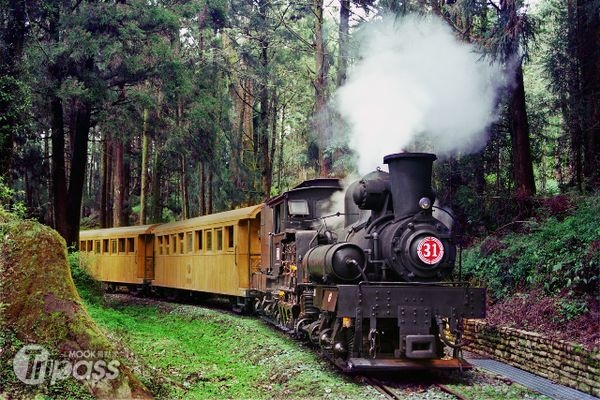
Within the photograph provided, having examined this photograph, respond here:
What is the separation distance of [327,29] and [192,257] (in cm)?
1137

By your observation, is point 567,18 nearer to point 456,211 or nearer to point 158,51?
point 456,211

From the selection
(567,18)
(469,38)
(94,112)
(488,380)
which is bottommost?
(488,380)

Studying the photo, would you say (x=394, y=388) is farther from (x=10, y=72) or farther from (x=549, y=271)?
(x=10, y=72)

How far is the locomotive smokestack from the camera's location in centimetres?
807

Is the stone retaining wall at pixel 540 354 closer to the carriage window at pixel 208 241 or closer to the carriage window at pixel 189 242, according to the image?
the carriage window at pixel 208 241

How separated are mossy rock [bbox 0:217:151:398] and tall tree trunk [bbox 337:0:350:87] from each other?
14.4 m

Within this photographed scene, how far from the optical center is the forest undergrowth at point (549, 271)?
29.4 feet

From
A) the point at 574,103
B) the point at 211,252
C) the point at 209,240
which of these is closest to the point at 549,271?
the point at 574,103

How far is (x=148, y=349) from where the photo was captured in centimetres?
974

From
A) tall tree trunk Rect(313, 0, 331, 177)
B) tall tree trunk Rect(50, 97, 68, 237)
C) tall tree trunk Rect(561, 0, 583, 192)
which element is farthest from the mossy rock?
tall tree trunk Rect(313, 0, 331, 177)

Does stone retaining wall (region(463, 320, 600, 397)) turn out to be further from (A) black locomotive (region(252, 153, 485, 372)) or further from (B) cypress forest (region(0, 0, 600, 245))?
(B) cypress forest (region(0, 0, 600, 245))

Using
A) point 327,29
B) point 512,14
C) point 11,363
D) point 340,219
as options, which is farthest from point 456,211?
point 11,363

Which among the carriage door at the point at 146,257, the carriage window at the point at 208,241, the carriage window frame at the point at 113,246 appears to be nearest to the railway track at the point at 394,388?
the carriage window at the point at 208,241

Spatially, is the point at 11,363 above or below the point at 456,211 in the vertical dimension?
below
